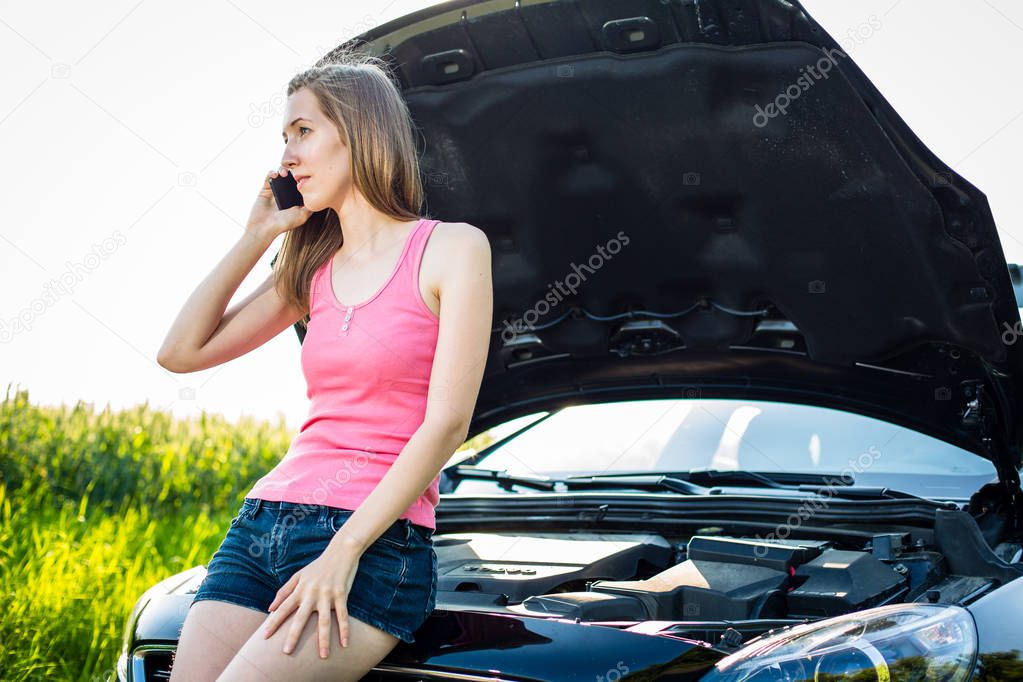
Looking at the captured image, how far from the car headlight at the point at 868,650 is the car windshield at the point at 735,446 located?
3.90 feet

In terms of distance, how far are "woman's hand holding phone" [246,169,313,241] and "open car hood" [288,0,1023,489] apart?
50cm

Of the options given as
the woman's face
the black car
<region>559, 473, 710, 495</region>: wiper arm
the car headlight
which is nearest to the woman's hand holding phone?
the woman's face

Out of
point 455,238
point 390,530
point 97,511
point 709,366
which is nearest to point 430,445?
point 390,530

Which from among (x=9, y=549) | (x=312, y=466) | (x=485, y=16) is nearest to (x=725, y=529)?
(x=312, y=466)

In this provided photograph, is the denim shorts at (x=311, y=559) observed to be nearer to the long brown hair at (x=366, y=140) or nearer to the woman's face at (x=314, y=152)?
the long brown hair at (x=366, y=140)

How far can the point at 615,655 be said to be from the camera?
160 centimetres

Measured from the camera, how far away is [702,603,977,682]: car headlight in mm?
1494

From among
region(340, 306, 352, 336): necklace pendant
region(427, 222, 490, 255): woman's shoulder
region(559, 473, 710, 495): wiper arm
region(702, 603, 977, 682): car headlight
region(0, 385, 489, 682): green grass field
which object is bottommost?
region(0, 385, 489, 682): green grass field

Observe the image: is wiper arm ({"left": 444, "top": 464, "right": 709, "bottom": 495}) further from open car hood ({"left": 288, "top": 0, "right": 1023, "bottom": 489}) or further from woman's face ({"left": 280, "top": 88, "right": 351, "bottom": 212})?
woman's face ({"left": 280, "top": 88, "right": 351, "bottom": 212})

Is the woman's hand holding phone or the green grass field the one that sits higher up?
the woman's hand holding phone

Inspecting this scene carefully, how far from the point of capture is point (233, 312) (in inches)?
82.5

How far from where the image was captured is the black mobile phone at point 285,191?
2039 millimetres

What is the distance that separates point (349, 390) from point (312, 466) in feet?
0.52

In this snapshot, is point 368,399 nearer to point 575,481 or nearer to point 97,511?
point 575,481
